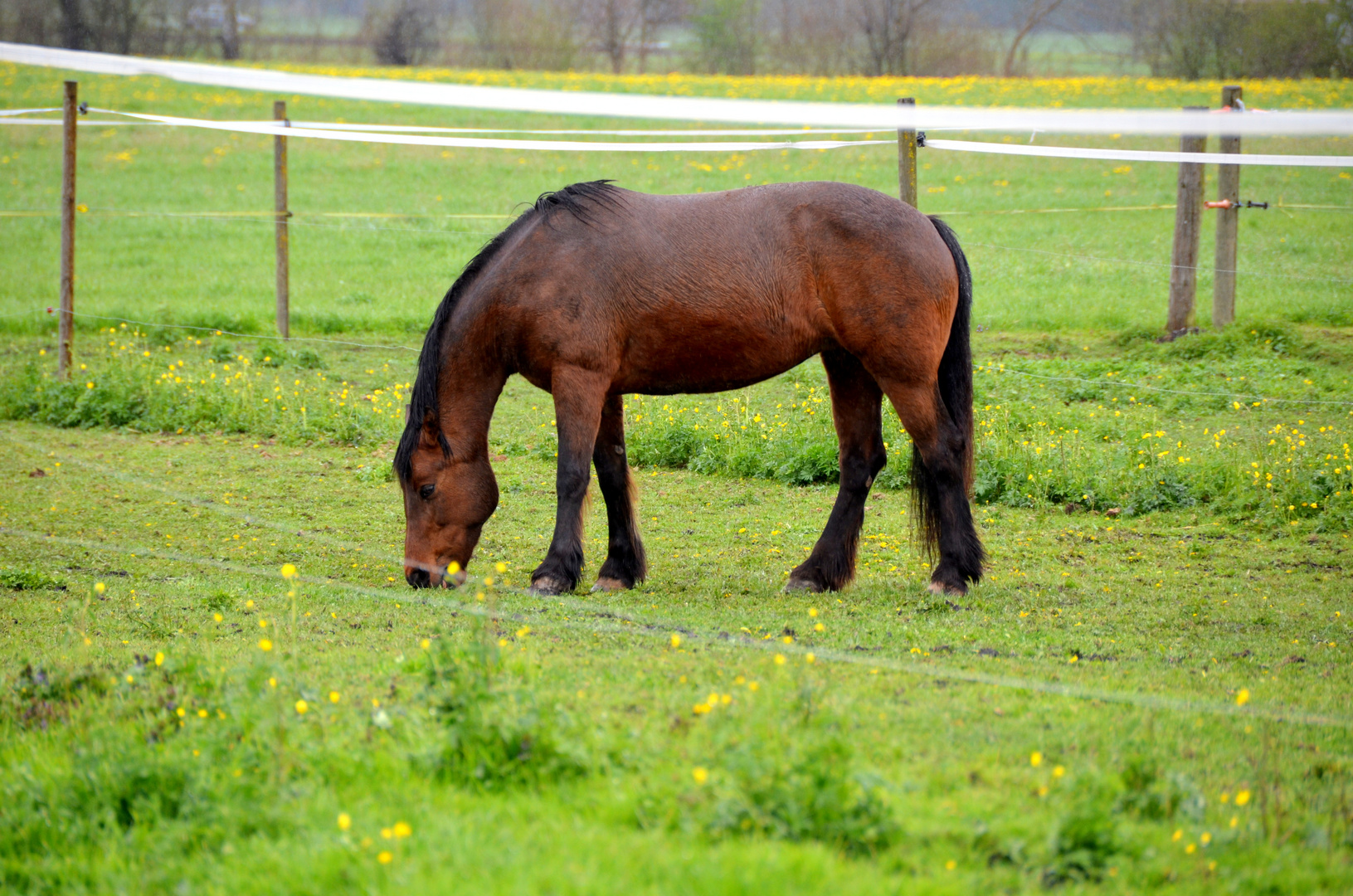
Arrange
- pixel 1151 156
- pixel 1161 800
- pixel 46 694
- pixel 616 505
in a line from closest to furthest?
pixel 1161 800
pixel 46 694
pixel 616 505
pixel 1151 156

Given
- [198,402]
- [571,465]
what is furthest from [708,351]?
[198,402]

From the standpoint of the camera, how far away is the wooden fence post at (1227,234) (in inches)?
476

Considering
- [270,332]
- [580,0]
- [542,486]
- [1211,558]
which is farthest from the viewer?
[580,0]

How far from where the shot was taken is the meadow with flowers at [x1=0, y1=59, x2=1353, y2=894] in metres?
3.10

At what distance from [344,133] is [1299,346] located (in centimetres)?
974

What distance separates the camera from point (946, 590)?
6.23 meters

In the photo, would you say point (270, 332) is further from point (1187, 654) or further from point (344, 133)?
point (1187, 654)

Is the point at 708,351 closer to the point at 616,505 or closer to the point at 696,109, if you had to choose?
the point at 616,505

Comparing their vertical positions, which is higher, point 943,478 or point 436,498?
point 943,478

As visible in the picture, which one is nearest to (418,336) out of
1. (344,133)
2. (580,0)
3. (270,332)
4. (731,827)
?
(270,332)

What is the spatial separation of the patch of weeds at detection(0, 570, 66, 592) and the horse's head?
1864 mm

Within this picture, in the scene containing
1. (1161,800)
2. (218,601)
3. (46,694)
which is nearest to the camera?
(1161,800)

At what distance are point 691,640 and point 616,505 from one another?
5.70ft

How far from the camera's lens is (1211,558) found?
23.1ft
